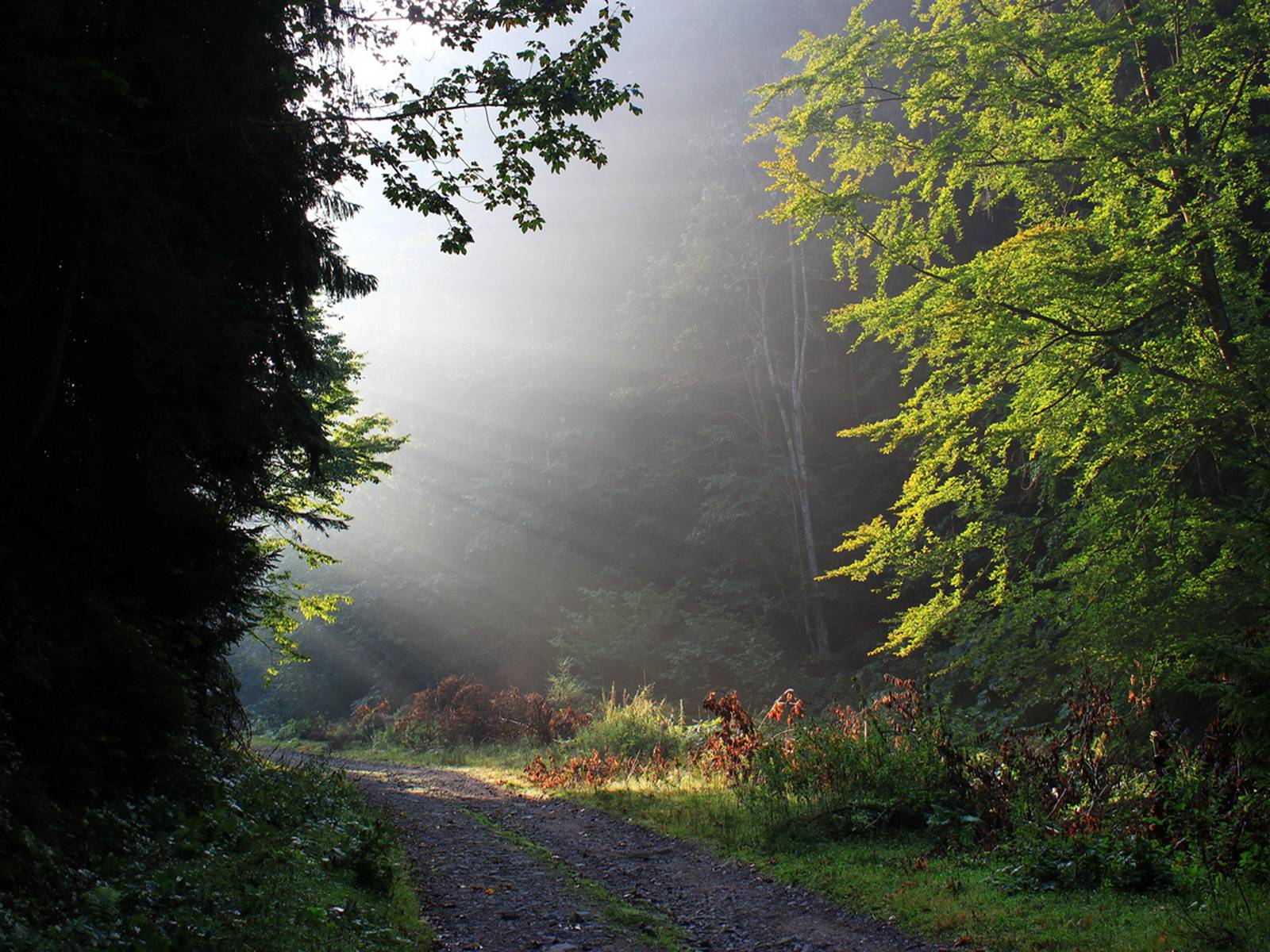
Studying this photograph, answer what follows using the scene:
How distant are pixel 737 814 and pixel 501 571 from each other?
26.8 m

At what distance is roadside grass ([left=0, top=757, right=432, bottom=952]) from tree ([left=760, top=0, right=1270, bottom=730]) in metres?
6.42

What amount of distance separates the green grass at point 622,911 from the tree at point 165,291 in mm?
3035

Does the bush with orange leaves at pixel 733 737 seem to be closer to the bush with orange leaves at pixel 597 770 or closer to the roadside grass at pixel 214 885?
the bush with orange leaves at pixel 597 770

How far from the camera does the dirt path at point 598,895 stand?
468cm

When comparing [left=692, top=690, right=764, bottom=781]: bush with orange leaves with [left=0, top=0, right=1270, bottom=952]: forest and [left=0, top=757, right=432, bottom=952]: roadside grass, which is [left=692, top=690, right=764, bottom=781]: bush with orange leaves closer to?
[left=0, top=0, right=1270, bottom=952]: forest

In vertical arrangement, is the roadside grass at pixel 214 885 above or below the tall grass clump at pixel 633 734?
below

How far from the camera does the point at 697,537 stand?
2700cm

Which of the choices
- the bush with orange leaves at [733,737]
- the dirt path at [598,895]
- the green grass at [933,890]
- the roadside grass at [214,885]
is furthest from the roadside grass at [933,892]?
the roadside grass at [214,885]

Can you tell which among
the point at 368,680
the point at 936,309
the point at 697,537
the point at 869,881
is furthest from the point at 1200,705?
the point at 368,680

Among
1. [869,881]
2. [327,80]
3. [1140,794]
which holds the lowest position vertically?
[869,881]

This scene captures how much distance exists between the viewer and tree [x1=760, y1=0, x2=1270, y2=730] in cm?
740

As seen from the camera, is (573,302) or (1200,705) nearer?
(1200,705)

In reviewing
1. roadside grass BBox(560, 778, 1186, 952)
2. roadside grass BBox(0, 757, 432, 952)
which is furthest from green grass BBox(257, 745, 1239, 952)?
roadside grass BBox(0, 757, 432, 952)

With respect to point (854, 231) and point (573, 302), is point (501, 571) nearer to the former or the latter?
point (573, 302)
